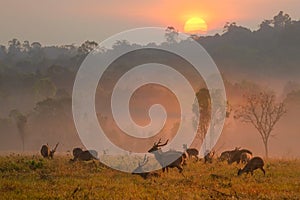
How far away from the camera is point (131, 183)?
840 inches

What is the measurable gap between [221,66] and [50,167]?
11057 centimetres

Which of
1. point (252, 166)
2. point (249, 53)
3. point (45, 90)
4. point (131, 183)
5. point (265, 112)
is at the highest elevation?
point (249, 53)

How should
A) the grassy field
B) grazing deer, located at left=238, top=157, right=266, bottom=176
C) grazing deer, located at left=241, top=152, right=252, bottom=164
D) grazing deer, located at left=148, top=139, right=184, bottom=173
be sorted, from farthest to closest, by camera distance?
grazing deer, located at left=241, top=152, right=252, bottom=164 → grazing deer, located at left=148, top=139, right=184, bottom=173 → grazing deer, located at left=238, top=157, right=266, bottom=176 → the grassy field

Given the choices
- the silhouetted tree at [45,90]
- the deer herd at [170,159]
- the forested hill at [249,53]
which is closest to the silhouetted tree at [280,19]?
the forested hill at [249,53]

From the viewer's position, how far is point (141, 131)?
7538cm

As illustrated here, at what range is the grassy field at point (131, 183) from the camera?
18359 mm

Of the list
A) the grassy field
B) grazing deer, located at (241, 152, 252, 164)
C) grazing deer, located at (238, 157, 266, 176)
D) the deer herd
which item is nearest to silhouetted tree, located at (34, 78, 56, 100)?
the deer herd

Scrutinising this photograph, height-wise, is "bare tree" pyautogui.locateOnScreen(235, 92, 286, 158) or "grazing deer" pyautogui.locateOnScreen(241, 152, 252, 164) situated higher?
"bare tree" pyautogui.locateOnScreen(235, 92, 286, 158)

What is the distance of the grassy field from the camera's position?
18.4 meters

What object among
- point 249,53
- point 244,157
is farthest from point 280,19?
point 244,157

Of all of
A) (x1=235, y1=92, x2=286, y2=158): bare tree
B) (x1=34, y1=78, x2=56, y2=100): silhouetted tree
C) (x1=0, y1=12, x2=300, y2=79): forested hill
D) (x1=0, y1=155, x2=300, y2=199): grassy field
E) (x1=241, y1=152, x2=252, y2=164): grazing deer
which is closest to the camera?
(x1=0, y1=155, x2=300, y2=199): grassy field

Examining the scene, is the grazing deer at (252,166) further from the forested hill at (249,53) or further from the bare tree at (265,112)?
the forested hill at (249,53)

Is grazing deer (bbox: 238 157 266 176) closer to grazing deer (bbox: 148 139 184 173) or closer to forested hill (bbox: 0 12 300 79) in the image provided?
grazing deer (bbox: 148 139 184 173)

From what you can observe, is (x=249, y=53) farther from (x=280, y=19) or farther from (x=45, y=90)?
(x=45, y=90)
